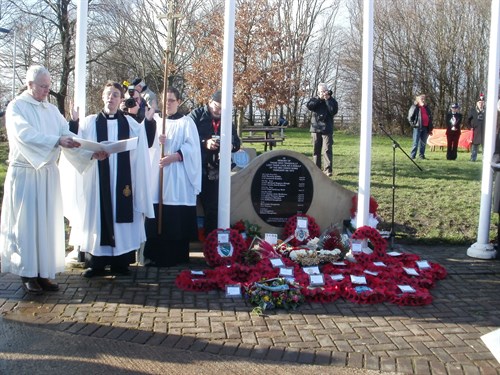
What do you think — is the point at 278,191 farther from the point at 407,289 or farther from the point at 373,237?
the point at 407,289

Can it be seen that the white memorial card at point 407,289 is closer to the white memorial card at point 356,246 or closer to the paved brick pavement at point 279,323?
the paved brick pavement at point 279,323

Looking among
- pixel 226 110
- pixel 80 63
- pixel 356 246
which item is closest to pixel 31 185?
pixel 80 63

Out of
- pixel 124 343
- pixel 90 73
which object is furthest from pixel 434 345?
pixel 90 73

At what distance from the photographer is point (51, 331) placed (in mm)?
5012

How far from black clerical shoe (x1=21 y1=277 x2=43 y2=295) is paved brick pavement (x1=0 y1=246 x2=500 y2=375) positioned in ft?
0.23

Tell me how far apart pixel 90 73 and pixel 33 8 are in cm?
382

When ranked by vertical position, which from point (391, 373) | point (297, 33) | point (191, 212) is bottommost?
point (391, 373)

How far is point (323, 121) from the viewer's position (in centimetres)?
1249

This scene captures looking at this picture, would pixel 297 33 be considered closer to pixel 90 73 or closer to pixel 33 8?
pixel 90 73

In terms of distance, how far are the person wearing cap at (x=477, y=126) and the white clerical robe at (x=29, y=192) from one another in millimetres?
12551

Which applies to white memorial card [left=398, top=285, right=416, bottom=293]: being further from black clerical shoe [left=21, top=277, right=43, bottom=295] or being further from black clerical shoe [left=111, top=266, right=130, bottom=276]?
black clerical shoe [left=21, top=277, right=43, bottom=295]

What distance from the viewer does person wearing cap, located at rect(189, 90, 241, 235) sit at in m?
7.83

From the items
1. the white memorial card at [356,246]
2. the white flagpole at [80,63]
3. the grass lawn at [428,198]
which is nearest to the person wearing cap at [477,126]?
the grass lawn at [428,198]

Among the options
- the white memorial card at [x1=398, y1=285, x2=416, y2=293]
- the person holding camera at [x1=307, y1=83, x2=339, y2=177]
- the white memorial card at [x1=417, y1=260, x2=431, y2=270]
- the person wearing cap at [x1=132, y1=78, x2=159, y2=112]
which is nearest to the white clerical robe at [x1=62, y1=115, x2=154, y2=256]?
the person wearing cap at [x1=132, y1=78, x2=159, y2=112]
